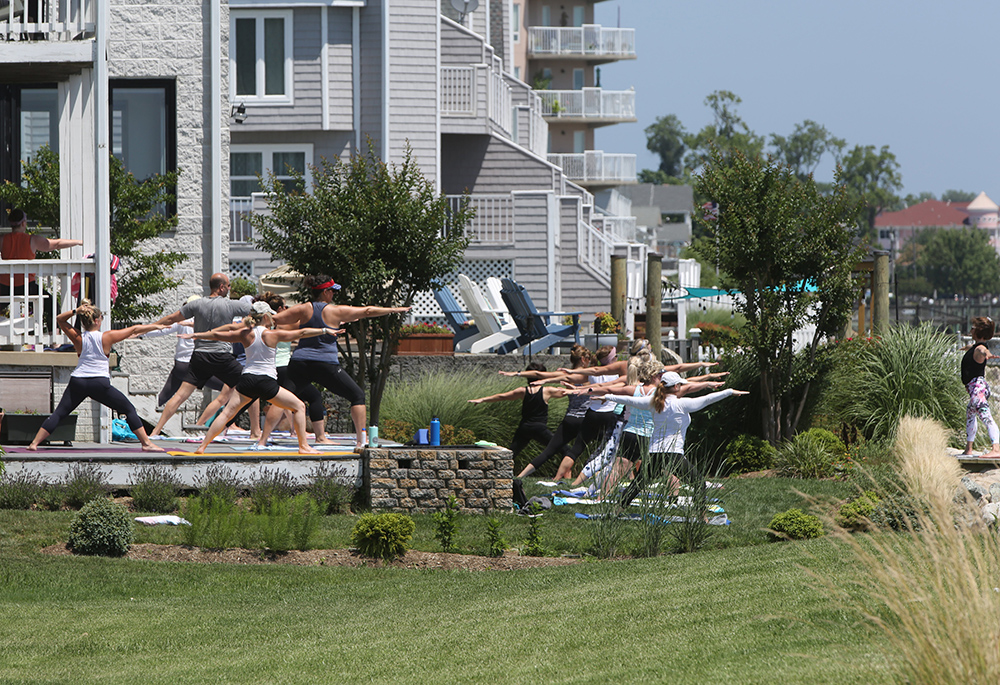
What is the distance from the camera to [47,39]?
13547 millimetres

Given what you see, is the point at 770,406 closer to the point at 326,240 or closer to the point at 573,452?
the point at 573,452

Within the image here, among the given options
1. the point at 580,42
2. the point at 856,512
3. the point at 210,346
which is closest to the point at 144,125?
the point at 210,346

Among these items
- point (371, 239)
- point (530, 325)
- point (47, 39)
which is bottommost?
point (530, 325)

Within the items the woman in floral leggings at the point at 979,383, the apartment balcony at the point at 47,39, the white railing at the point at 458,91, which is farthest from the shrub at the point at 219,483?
the white railing at the point at 458,91

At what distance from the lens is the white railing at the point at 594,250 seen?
28.0 metres

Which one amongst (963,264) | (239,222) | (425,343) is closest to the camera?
(425,343)

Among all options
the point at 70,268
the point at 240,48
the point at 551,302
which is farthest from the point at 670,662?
the point at 240,48

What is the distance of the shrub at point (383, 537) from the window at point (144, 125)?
7.73 metres

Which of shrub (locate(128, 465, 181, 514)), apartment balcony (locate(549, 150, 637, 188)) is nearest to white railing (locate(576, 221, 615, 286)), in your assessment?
shrub (locate(128, 465, 181, 514))

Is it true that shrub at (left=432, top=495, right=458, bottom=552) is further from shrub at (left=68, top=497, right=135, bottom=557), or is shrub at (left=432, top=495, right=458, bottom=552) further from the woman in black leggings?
the woman in black leggings

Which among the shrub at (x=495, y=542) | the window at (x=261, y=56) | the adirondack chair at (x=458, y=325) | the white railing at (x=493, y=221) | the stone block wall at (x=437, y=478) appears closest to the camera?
the shrub at (x=495, y=542)

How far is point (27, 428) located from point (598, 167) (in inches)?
1461

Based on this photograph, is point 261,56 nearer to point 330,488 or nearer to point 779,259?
point 779,259

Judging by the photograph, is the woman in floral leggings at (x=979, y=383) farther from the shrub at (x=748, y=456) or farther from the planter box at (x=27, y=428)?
the planter box at (x=27, y=428)
